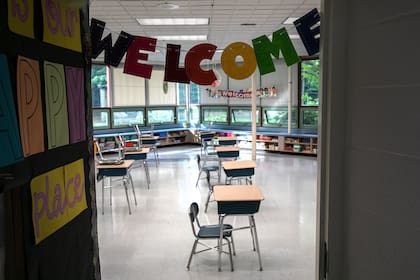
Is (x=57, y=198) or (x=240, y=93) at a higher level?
(x=240, y=93)

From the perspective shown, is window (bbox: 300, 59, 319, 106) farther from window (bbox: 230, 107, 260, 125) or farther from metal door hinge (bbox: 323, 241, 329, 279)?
metal door hinge (bbox: 323, 241, 329, 279)

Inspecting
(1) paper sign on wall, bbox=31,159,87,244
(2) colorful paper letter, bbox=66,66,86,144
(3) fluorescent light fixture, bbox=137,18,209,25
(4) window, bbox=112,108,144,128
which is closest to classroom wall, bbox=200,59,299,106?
(4) window, bbox=112,108,144,128

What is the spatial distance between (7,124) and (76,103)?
644mm

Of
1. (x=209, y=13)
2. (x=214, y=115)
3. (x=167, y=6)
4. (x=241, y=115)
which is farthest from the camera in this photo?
(x=214, y=115)

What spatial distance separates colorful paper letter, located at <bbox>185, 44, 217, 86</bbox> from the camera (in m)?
4.71

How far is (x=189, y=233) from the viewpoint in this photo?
519 cm

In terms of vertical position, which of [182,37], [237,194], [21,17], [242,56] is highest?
[182,37]

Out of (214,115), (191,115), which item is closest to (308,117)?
(214,115)

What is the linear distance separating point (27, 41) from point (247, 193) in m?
3.36

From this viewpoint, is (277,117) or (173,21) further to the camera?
(277,117)

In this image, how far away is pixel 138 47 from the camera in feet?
15.9

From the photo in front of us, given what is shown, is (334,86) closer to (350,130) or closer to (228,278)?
(350,130)

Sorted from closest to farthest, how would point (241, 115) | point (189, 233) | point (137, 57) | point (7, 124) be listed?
1. point (7, 124)
2. point (137, 57)
3. point (189, 233)
4. point (241, 115)

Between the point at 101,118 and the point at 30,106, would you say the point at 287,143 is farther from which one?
the point at 30,106
